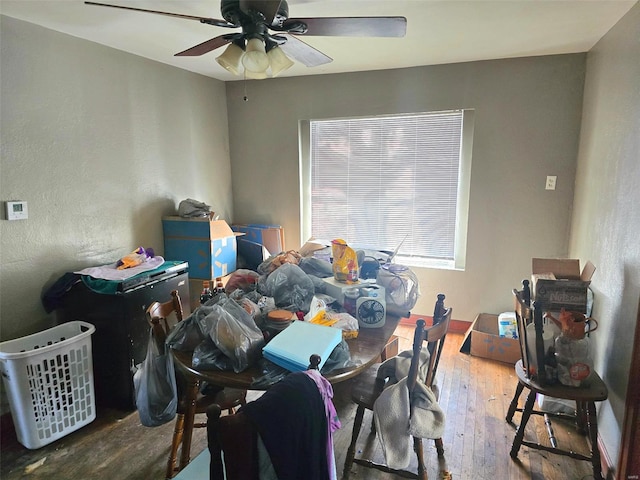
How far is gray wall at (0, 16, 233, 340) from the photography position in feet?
6.99

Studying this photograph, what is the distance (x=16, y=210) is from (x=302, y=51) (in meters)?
1.80

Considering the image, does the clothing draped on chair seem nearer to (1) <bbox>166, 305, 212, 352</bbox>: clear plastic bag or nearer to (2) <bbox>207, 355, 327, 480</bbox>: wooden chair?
(2) <bbox>207, 355, 327, 480</bbox>: wooden chair

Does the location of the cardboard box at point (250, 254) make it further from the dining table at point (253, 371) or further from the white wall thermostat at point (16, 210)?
the dining table at point (253, 371)

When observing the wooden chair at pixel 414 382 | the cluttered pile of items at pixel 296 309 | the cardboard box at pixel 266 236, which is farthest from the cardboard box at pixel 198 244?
the wooden chair at pixel 414 382

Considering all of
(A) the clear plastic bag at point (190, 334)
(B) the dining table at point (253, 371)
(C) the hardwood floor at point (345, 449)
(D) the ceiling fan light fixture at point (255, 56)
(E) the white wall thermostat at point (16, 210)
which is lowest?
(C) the hardwood floor at point (345, 449)

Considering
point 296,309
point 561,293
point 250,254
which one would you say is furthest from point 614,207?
point 250,254

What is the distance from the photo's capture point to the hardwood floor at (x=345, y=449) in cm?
184

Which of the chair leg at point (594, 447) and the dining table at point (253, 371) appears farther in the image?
the chair leg at point (594, 447)

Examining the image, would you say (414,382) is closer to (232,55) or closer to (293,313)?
(293,313)

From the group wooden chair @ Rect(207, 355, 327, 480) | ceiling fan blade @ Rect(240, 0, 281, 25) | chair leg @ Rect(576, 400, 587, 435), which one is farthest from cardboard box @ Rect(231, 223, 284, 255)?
wooden chair @ Rect(207, 355, 327, 480)

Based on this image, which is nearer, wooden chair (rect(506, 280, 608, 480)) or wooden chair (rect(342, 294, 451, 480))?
Result: wooden chair (rect(342, 294, 451, 480))

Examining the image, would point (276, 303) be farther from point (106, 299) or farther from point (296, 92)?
point (296, 92)

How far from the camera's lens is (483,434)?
212 centimetres

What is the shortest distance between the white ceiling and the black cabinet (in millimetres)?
1496
